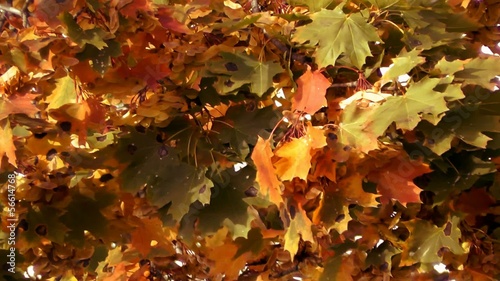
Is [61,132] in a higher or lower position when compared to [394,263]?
higher

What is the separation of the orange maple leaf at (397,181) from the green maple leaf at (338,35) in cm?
11

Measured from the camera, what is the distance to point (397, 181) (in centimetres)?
74

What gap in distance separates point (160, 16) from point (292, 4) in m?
0.14

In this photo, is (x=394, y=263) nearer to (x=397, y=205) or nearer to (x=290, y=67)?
(x=397, y=205)

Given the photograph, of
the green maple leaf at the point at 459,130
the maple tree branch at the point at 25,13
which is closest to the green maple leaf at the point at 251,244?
the green maple leaf at the point at 459,130

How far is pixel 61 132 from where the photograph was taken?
0.71 metres

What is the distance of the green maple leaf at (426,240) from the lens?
31.6 inches

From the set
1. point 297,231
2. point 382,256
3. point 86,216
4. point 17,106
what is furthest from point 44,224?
point 382,256

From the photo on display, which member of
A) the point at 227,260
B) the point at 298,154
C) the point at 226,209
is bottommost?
the point at 227,260

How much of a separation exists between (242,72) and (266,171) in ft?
0.39

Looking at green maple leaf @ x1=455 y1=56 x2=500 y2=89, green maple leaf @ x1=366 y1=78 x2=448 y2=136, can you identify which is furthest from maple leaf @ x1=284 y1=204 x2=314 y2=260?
green maple leaf @ x1=455 y1=56 x2=500 y2=89

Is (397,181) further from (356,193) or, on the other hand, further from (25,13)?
(25,13)

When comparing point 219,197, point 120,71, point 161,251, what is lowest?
point 161,251

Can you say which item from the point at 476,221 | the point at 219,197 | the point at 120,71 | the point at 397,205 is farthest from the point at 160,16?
the point at 476,221
